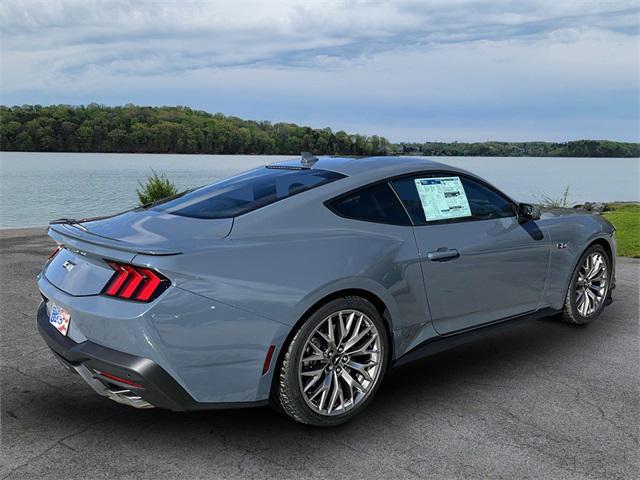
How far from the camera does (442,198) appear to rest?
13.8 ft

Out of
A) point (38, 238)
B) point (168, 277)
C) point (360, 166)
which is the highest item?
point (360, 166)

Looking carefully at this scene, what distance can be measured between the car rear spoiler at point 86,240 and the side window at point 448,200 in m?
1.69

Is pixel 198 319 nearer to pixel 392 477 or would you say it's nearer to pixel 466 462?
pixel 392 477

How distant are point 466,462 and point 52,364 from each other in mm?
3126

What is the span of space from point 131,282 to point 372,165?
1855 mm

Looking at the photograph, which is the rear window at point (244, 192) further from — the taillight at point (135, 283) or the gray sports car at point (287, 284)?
the taillight at point (135, 283)

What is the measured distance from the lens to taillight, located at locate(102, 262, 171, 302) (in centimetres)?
294

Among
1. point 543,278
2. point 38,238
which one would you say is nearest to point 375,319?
point 543,278

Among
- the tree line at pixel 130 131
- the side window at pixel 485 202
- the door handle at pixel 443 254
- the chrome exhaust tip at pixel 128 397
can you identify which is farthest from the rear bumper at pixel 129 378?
the tree line at pixel 130 131

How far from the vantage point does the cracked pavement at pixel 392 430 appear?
3055 millimetres

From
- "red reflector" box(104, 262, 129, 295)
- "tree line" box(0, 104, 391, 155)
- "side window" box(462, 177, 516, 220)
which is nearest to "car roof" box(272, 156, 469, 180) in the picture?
"side window" box(462, 177, 516, 220)

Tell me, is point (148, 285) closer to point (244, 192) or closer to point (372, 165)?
point (244, 192)

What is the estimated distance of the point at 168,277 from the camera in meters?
2.93

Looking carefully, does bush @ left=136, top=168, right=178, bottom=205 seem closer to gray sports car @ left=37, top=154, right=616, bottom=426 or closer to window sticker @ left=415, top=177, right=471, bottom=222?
gray sports car @ left=37, top=154, right=616, bottom=426
